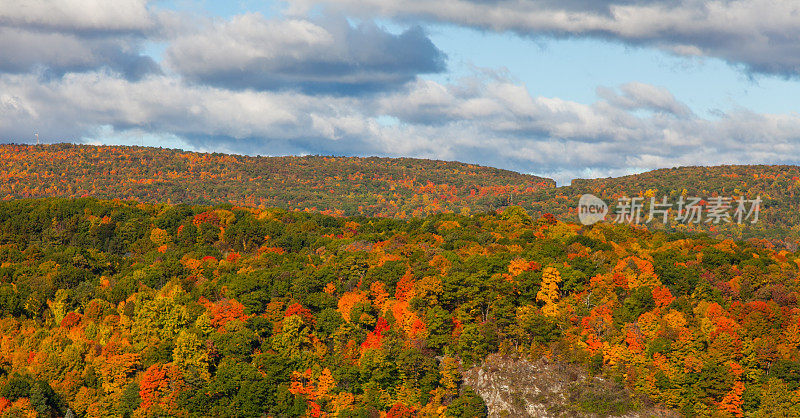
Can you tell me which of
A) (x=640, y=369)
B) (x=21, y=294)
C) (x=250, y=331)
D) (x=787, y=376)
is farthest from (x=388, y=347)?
(x=21, y=294)

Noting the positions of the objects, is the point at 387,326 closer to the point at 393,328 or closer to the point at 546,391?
the point at 393,328

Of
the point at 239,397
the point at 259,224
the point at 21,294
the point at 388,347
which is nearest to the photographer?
the point at 239,397

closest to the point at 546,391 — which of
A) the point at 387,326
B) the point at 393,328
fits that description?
the point at 393,328

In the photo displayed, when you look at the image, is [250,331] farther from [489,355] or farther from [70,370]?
[489,355]

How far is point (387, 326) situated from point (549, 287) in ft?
81.8

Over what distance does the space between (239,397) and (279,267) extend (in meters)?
38.8

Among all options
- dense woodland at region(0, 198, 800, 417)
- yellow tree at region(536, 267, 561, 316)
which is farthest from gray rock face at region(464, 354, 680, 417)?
yellow tree at region(536, 267, 561, 316)

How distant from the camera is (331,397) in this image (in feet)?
355

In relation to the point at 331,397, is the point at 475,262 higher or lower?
higher

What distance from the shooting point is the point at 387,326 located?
120812 mm

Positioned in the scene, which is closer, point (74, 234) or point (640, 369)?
point (640, 369)

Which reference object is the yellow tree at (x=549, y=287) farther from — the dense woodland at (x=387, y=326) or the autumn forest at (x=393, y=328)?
the dense woodland at (x=387, y=326)

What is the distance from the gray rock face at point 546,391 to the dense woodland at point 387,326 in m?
0.97

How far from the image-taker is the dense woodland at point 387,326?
10525 cm
